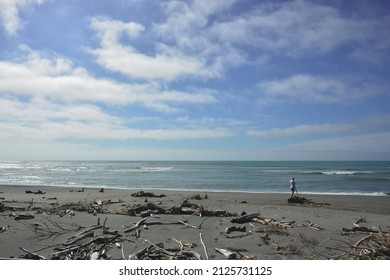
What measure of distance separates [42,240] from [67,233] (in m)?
0.56

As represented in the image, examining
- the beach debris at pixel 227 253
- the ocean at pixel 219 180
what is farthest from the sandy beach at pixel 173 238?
the ocean at pixel 219 180

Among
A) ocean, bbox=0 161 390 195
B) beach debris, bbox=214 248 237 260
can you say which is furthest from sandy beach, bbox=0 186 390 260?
ocean, bbox=0 161 390 195

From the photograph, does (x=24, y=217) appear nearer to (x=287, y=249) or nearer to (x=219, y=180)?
(x=287, y=249)

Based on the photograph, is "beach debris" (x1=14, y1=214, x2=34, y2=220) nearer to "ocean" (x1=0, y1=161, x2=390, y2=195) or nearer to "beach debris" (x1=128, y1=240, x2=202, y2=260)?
"beach debris" (x1=128, y1=240, x2=202, y2=260)

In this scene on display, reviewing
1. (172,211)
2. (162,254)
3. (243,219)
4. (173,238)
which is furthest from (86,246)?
(243,219)

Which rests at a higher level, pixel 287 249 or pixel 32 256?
pixel 287 249

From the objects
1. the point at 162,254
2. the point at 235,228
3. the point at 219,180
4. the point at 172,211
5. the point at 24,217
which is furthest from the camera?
the point at 219,180

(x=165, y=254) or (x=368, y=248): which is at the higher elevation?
(x=368, y=248)

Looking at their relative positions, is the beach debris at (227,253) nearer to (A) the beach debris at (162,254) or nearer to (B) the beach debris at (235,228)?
(A) the beach debris at (162,254)

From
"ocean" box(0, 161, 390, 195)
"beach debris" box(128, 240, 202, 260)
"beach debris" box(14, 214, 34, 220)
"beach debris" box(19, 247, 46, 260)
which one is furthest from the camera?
"ocean" box(0, 161, 390, 195)

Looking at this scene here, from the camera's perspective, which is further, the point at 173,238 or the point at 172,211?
the point at 172,211
